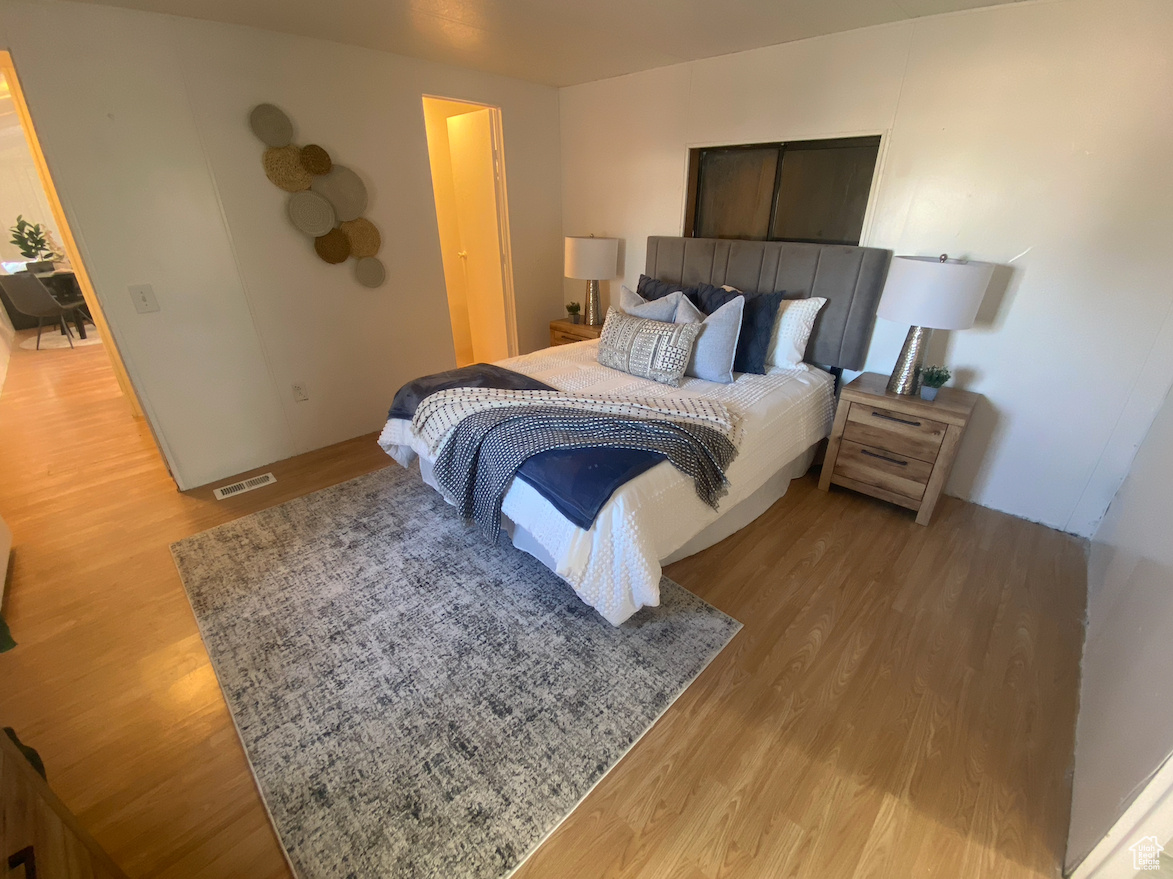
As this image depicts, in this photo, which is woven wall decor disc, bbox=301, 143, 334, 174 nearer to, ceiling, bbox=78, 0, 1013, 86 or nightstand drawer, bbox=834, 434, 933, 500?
ceiling, bbox=78, 0, 1013, 86

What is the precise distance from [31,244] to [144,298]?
19.8ft

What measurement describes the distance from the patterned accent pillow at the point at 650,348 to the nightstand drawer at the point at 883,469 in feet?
3.13

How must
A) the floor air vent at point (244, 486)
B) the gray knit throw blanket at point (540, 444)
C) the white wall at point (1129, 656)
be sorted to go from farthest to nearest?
the floor air vent at point (244, 486), the gray knit throw blanket at point (540, 444), the white wall at point (1129, 656)

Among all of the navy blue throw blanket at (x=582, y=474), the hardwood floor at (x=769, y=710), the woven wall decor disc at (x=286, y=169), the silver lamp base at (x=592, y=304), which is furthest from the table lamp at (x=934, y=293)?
the woven wall decor disc at (x=286, y=169)

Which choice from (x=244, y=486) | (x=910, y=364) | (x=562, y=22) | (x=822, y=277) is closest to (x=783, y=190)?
(x=822, y=277)

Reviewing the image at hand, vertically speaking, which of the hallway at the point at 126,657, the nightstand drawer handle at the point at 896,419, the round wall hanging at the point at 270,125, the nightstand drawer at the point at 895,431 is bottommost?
the hallway at the point at 126,657

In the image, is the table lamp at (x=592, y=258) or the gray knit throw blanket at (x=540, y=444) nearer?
the gray knit throw blanket at (x=540, y=444)

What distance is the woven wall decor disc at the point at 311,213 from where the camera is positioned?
2.71m

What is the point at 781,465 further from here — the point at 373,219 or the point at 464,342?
the point at 464,342

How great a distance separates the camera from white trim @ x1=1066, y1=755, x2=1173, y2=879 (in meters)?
0.96

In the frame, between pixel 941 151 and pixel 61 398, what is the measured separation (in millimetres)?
6325

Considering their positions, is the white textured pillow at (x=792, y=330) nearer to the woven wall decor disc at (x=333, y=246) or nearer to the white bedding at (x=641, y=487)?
the white bedding at (x=641, y=487)

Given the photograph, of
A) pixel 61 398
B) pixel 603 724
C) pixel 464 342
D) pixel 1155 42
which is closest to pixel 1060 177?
pixel 1155 42

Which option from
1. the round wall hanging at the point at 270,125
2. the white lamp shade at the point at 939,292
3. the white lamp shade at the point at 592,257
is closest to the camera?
the white lamp shade at the point at 939,292
